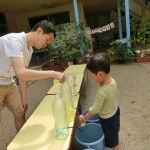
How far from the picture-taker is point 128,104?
3.47 metres

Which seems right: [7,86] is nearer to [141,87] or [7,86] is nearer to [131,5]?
[141,87]

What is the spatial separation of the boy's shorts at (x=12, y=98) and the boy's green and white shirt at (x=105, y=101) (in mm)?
930

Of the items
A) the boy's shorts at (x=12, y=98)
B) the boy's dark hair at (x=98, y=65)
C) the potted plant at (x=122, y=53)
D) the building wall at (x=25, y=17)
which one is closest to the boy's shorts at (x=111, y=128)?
the boy's dark hair at (x=98, y=65)

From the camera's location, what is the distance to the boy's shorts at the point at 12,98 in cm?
213

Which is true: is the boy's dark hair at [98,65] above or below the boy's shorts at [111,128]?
above

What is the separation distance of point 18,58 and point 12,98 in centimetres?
80

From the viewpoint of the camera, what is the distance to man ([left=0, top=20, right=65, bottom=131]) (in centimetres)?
162

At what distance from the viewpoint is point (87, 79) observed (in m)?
5.27

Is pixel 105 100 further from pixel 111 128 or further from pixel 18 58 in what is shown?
pixel 18 58

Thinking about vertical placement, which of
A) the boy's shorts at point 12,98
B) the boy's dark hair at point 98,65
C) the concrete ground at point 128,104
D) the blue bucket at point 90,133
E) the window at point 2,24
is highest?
the window at point 2,24

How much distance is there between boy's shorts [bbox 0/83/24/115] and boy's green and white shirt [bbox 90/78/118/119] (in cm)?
93

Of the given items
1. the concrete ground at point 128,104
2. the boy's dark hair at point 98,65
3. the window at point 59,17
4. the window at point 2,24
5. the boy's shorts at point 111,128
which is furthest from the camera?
→ the window at point 59,17

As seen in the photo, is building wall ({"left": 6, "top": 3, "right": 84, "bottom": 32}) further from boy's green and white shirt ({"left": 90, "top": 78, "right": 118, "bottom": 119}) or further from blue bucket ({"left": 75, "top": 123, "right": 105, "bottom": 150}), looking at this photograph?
boy's green and white shirt ({"left": 90, "top": 78, "right": 118, "bottom": 119})

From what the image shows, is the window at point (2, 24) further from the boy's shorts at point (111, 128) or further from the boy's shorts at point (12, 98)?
the boy's shorts at point (111, 128)
